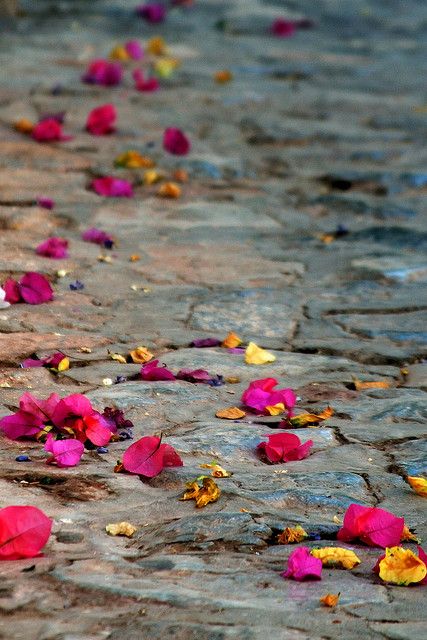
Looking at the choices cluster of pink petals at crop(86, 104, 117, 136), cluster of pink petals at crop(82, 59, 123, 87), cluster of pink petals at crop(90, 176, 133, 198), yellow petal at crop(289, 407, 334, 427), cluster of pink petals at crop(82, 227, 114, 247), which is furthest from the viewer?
cluster of pink petals at crop(82, 59, 123, 87)

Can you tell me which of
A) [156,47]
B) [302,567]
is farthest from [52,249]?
[156,47]

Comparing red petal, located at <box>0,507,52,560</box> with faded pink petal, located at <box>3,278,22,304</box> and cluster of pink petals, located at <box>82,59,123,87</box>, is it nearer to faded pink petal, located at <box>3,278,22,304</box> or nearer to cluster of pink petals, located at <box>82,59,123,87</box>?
faded pink petal, located at <box>3,278,22,304</box>

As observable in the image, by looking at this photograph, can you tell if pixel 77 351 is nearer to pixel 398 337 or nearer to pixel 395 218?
pixel 398 337

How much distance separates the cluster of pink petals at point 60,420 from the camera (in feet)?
8.23

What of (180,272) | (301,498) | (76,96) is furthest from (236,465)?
(76,96)

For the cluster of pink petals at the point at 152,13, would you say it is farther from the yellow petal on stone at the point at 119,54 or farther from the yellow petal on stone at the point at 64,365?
the yellow petal on stone at the point at 64,365

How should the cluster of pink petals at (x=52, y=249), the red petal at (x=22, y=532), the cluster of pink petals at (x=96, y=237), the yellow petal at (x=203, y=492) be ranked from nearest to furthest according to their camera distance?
the red petal at (x=22, y=532)
the yellow petal at (x=203, y=492)
the cluster of pink petals at (x=52, y=249)
the cluster of pink petals at (x=96, y=237)

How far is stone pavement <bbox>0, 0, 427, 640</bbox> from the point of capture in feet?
6.19

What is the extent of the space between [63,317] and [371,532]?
1.52 meters

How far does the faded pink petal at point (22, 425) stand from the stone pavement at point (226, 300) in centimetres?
3

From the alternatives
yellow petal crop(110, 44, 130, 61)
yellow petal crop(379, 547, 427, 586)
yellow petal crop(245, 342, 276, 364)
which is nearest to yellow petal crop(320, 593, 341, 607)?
yellow petal crop(379, 547, 427, 586)

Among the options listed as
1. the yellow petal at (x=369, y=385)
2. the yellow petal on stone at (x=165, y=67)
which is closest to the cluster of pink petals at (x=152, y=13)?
the yellow petal on stone at (x=165, y=67)

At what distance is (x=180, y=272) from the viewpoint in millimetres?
3982

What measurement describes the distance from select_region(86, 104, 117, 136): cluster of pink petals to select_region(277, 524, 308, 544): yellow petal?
136 inches
